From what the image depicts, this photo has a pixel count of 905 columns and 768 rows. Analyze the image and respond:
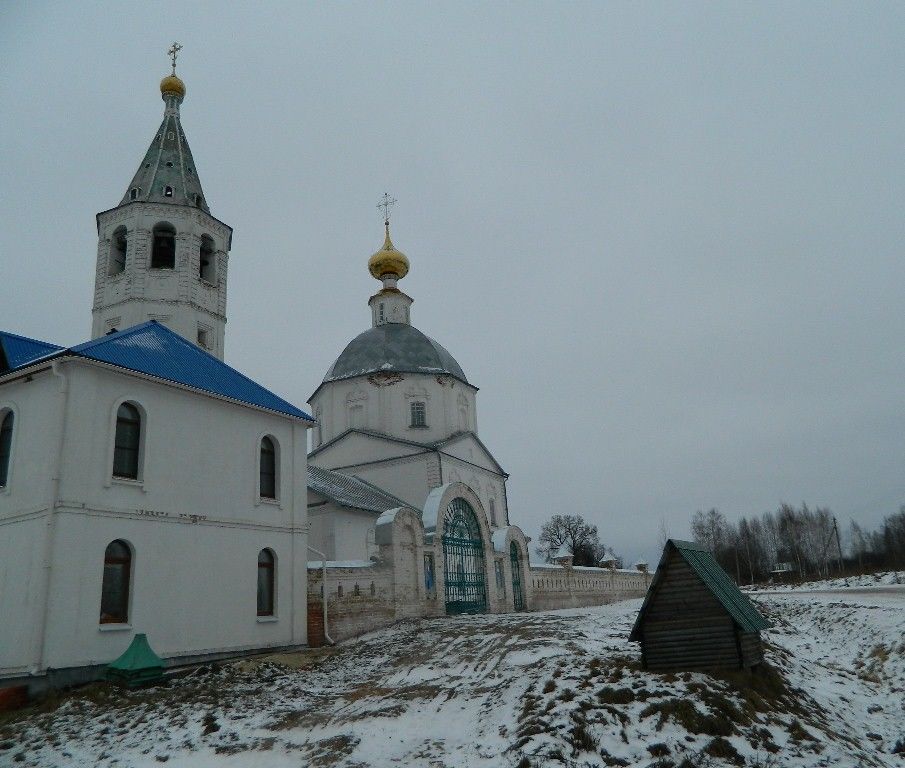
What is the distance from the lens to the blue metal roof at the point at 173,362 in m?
13.4

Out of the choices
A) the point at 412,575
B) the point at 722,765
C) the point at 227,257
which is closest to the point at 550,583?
the point at 412,575

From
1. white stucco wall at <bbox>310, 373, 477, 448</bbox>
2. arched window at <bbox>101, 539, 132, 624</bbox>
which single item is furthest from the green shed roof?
white stucco wall at <bbox>310, 373, 477, 448</bbox>

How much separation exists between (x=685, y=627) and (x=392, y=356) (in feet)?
72.6

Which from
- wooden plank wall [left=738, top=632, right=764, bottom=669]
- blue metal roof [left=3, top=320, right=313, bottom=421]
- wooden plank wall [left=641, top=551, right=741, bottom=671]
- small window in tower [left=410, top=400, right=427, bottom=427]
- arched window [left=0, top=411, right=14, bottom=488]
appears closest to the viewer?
wooden plank wall [left=738, top=632, right=764, bottom=669]

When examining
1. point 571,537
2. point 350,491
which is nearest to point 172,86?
point 350,491

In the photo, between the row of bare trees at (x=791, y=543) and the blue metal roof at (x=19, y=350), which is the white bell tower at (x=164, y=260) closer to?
the blue metal roof at (x=19, y=350)

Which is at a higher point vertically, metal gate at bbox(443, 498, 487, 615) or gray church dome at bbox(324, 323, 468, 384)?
gray church dome at bbox(324, 323, 468, 384)

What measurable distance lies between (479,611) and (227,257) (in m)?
12.8

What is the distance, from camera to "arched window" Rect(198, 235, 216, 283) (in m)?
20.6

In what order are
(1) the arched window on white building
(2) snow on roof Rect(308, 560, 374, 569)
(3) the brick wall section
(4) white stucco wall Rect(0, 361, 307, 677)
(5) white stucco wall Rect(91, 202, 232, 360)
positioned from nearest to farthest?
(4) white stucco wall Rect(0, 361, 307, 677) < (1) the arched window on white building < (2) snow on roof Rect(308, 560, 374, 569) < (5) white stucco wall Rect(91, 202, 232, 360) < (3) the brick wall section

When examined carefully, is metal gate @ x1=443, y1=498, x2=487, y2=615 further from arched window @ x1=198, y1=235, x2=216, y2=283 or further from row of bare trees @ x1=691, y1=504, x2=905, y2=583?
row of bare trees @ x1=691, y1=504, x2=905, y2=583

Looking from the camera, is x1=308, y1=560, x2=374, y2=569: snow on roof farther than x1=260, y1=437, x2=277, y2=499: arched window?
Yes

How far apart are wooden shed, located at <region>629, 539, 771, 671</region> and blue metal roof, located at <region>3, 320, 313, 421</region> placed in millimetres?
9439

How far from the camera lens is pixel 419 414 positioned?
29.9m
